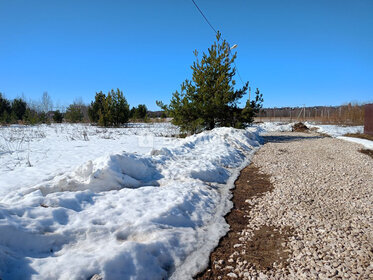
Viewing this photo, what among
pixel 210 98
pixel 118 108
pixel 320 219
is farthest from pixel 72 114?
pixel 320 219

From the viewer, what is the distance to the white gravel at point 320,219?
79.5 inches

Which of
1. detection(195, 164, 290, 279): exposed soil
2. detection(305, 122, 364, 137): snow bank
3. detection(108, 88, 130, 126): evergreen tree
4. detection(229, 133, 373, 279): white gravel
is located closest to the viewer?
detection(229, 133, 373, 279): white gravel

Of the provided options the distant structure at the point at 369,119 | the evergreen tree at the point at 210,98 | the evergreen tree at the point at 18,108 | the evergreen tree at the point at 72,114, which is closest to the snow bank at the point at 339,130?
the distant structure at the point at 369,119

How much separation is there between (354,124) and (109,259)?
2827cm

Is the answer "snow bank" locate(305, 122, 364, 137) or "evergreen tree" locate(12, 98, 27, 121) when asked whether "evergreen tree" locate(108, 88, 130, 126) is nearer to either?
"evergreen tree" locate(12, 98, 27, 121)

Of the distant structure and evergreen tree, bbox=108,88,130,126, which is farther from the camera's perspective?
evergreen tree, bbox=108,88,130,126

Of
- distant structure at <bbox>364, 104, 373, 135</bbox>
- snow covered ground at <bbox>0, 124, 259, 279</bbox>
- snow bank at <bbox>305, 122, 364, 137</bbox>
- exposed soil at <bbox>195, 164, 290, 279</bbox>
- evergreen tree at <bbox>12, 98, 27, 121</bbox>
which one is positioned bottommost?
exposed soil at <bbox>195, 164, 290, 279</bbox>

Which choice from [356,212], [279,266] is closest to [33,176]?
[279,266]

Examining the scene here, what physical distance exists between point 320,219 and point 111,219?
2.82 metres

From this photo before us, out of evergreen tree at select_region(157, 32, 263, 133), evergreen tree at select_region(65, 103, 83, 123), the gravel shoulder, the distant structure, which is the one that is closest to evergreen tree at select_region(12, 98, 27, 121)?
evergreen tree at select_region(65, 103, 83, 123)

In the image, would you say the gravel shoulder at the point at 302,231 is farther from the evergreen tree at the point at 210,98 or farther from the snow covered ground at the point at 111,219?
the evergreen tree at the point at 210,98

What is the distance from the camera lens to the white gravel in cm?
202

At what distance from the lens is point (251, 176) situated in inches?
213

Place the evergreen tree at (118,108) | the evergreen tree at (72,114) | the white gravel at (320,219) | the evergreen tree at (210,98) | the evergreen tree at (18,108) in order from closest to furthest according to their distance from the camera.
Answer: the white gravel at (320,219) < the evergreen tree at (210,98) < the evergreen tree at (118,108) < the evergreen tree at (18,108) < the evergreen tree at (72,114)
